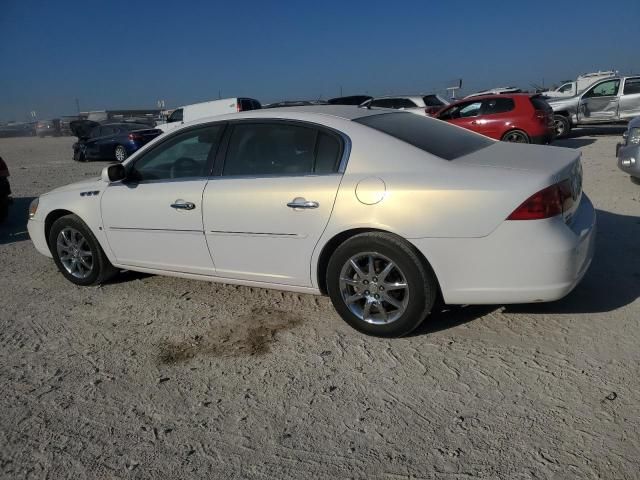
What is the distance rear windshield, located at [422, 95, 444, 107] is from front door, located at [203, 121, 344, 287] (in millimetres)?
14574

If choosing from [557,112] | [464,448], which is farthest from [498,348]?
[557,112]

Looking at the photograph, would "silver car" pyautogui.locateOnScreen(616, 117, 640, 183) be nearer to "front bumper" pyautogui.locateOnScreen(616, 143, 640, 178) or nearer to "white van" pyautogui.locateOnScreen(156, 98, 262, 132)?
"front bumper" pyautogui.locateOnScreen(616, 143, 640, 178)

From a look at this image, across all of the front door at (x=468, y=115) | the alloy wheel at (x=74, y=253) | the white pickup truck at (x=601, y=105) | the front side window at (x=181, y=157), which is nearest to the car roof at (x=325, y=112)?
the front side window at (x=181, y=157)

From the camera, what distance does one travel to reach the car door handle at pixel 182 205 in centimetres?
407

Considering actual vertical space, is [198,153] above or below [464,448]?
above

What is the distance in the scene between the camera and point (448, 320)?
→ 3.78 m

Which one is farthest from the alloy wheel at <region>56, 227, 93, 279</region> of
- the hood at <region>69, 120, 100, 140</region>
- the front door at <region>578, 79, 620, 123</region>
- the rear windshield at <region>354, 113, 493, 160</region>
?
the hood at <region>69, 120, 100, 140</region>

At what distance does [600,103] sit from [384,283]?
1570 centimetres

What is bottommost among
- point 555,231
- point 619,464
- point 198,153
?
point 619,464

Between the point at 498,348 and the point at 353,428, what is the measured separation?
3.84 ft

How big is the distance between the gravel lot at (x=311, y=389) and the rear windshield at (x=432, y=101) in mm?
13818

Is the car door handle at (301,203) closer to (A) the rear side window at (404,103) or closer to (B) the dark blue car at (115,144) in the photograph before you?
(A) the rear side window at (404,103)

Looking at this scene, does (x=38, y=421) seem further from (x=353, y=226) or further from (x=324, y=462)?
(x=353, y=226)

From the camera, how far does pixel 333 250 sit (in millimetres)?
3666
